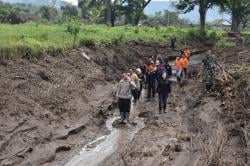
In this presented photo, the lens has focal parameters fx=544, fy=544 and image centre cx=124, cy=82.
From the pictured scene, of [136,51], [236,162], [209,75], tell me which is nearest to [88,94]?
[209,75]

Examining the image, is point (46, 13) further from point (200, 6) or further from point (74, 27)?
point (74, 27)

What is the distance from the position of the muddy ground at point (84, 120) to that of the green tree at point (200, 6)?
35.7 meters

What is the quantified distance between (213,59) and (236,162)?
358 inches

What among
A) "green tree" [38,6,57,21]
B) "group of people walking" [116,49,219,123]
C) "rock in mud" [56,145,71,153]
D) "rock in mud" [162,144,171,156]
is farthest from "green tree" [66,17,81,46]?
"green tree" [38,6,57,21]

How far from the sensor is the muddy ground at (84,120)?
50.4 ft

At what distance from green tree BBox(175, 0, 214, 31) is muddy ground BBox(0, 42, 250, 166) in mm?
35653

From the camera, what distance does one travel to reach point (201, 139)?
16531mm

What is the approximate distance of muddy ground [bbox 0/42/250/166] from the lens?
50.4 ft

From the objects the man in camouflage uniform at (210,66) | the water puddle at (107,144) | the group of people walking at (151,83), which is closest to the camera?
the water puddle at (107,144)

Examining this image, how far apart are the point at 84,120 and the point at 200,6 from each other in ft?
148

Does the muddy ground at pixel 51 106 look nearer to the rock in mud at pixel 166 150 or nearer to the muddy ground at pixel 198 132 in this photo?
the muddy ground at pixel 198 132

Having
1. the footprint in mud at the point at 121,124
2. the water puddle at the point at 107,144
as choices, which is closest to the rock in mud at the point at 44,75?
the water puddle at the point at 107,144

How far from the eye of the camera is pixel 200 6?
63.2 metres

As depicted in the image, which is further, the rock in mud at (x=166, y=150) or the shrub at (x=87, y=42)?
the shrub at (x=87, y=42)
